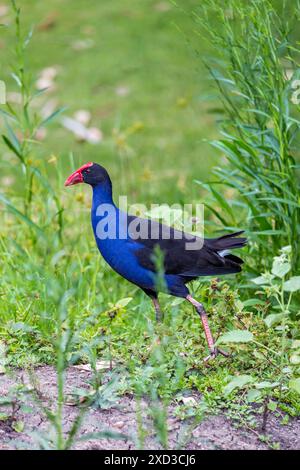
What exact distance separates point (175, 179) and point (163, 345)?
2.96m

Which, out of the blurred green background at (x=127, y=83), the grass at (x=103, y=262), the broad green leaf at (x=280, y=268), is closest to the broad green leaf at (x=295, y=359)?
the grass at (x=103, y=262)

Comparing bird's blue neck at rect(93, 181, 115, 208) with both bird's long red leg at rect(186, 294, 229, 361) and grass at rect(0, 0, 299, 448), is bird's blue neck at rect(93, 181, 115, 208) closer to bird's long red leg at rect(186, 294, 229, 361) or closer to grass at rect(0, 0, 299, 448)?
grass at rect(0, 0, 299, 448)

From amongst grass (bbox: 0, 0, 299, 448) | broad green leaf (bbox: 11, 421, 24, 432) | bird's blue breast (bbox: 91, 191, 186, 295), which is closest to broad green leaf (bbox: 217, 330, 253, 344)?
grass (bbox: 0, 0, 299, 448)

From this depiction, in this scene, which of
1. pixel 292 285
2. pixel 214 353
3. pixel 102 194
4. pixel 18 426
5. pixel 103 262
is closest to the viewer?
pixel 18 426

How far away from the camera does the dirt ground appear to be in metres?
2.92

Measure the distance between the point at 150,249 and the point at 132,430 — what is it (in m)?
0.93

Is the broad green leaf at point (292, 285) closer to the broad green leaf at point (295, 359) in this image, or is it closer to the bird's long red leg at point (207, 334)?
the broad green leaf at point (295, 359)

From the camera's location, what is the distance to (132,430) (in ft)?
9.88

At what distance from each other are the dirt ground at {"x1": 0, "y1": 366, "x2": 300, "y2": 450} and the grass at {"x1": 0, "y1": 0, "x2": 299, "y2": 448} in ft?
0.22

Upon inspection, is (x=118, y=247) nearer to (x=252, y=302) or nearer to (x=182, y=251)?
(x=182, y=251)

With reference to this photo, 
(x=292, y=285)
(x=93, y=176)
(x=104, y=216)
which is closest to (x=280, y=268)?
(x=292, y=285)

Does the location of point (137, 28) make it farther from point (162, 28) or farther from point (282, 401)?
point (282, 401)

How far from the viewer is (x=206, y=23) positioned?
3895mm
